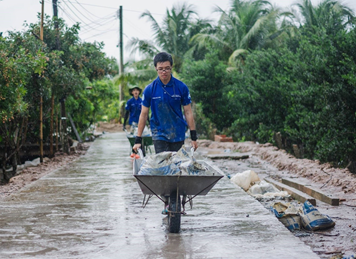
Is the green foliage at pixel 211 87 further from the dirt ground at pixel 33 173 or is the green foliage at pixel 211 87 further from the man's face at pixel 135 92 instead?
the man's face at pixel 135 92

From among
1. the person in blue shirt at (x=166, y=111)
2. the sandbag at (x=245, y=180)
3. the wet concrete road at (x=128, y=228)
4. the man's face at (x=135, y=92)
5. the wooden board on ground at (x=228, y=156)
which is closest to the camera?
the wet concrete road at (x=128, y=228)

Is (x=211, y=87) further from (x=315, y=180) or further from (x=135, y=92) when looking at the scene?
(x=315, y=180)

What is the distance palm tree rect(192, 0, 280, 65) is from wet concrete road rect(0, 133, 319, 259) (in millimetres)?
23028

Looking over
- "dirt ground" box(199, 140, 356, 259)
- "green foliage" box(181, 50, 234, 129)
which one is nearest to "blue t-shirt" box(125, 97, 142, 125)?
"dirt ground" box(199, 140, 356, 259)

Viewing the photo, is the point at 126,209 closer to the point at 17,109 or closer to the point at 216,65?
the point at 17,109

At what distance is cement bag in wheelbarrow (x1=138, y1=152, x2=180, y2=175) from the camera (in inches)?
202

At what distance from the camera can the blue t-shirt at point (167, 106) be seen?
583 cm

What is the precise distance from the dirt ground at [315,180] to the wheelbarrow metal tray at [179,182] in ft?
4.67

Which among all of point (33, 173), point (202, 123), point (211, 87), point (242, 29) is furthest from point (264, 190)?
point (242, 29)

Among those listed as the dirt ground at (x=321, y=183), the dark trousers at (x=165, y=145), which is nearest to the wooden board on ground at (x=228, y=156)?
the dirt ground at (x=321, y=183)

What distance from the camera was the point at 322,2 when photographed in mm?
31891

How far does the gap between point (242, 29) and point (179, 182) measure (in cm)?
2779

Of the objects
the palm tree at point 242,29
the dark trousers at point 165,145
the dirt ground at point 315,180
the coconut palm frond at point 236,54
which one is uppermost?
the palm tree at point 242,29

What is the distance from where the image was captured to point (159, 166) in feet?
17.1
